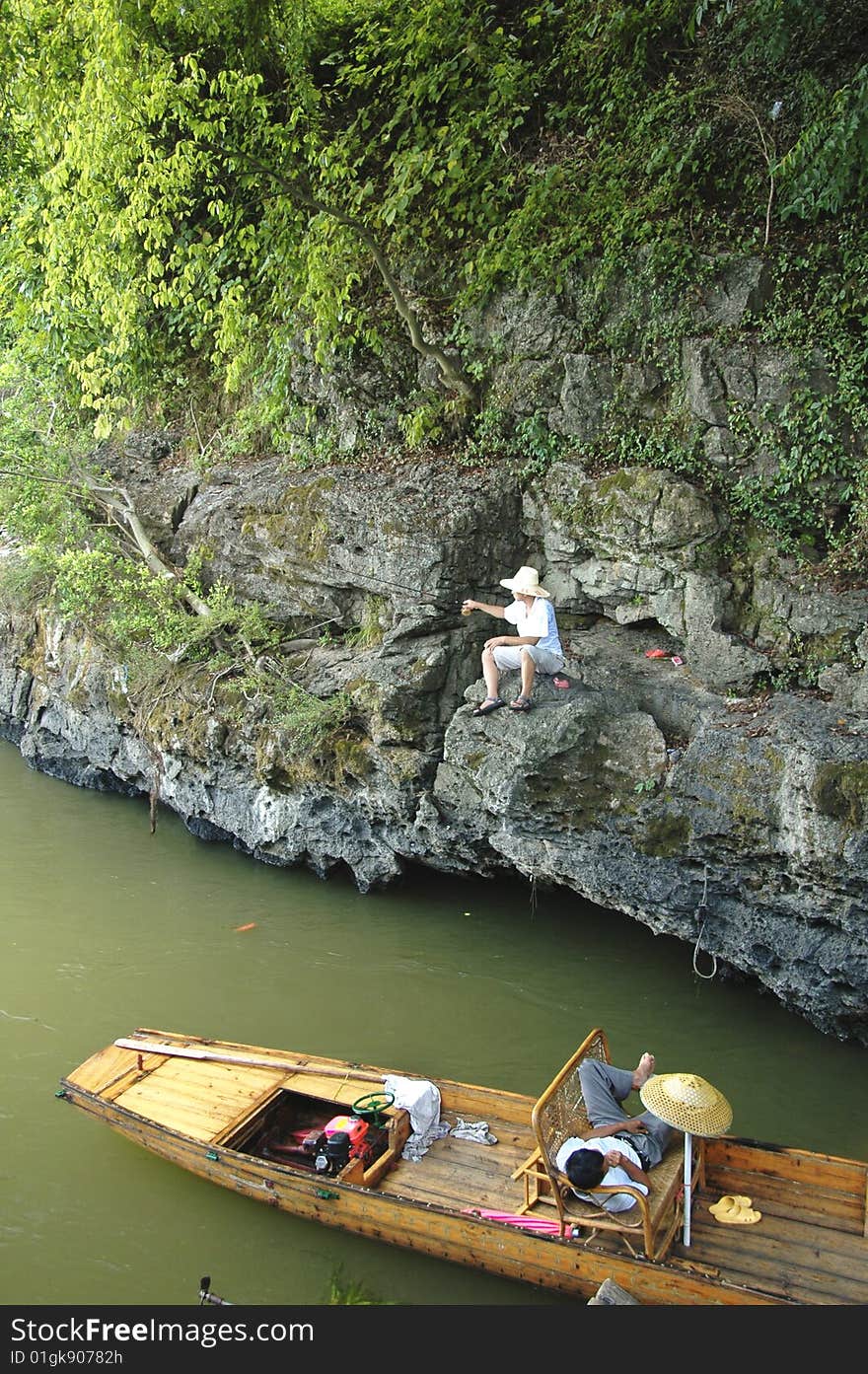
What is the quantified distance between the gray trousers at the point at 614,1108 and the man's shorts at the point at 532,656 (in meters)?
3.71

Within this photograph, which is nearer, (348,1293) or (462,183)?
(348,1293)

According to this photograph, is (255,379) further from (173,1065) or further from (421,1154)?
(421,1154)

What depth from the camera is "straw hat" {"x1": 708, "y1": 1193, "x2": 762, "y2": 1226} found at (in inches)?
208

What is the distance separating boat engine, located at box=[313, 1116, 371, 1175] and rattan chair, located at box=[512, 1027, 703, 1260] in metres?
1.03

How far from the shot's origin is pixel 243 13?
31.9ft

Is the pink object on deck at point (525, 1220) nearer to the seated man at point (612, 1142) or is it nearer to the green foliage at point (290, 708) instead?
the seated man at point (612, 1142)

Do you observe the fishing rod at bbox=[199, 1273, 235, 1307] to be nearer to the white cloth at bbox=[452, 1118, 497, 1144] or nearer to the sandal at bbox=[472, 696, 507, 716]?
the white cloth at bbox=[452, 1118, 497, 1144]

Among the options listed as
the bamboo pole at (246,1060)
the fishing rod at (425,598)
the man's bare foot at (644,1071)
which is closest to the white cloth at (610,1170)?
the man's bare foot at (644,1071)

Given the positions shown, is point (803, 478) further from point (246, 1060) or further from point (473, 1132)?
point (246, 1060)

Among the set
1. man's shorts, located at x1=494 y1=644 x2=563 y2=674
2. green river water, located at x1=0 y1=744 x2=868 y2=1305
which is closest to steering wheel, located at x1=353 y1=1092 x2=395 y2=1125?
green river water, located at x1=0 y1=744 x2=868 y2=1305

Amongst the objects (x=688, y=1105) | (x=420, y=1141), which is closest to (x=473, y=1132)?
(x=420, y=1141)

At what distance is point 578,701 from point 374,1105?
380cm

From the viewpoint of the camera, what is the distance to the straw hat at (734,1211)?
5.28 meters

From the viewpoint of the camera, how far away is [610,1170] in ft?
17.0
